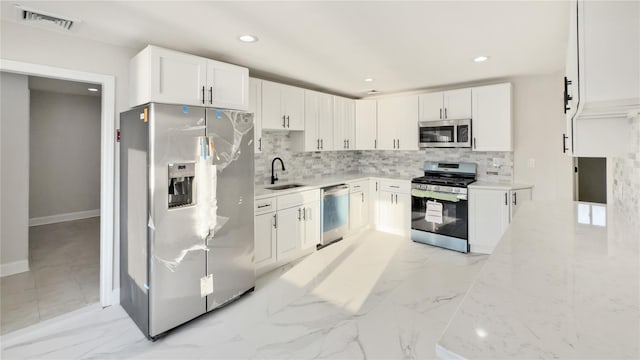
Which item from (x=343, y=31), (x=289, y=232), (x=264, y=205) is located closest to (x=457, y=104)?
(x=343, y=31)

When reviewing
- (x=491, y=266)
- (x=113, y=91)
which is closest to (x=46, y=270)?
(x=113, y=91)

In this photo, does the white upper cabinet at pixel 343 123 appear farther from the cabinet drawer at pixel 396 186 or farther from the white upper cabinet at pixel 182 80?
the white upper cabinet at pixel 182 80

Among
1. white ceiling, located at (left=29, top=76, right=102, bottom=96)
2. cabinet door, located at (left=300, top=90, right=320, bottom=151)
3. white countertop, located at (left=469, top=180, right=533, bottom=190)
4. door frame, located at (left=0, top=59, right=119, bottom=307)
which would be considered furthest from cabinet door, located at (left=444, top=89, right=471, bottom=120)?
white ceiling, located at (left=29, top=76, right=102, bottom=96)

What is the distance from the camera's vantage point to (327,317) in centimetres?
259

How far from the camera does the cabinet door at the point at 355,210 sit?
4.77 metres

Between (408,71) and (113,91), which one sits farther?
(408,71)

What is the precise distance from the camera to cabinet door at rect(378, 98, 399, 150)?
4.98m

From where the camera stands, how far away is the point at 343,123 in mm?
5039

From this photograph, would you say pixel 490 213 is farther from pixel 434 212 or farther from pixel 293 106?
pixel 293 106

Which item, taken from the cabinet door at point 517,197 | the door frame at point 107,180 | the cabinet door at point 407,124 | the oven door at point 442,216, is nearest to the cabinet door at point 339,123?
the cabinet door at point 407,124

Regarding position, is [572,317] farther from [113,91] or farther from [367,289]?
[113,91]

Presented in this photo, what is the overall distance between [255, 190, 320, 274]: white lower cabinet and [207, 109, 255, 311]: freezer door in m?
0.41

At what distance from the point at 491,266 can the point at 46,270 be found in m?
4.56

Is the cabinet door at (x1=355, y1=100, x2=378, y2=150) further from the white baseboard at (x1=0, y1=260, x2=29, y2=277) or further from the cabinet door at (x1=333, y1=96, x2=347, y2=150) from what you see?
the white baseboard at (x1=0, y1=260, x2=29, y2=277)
